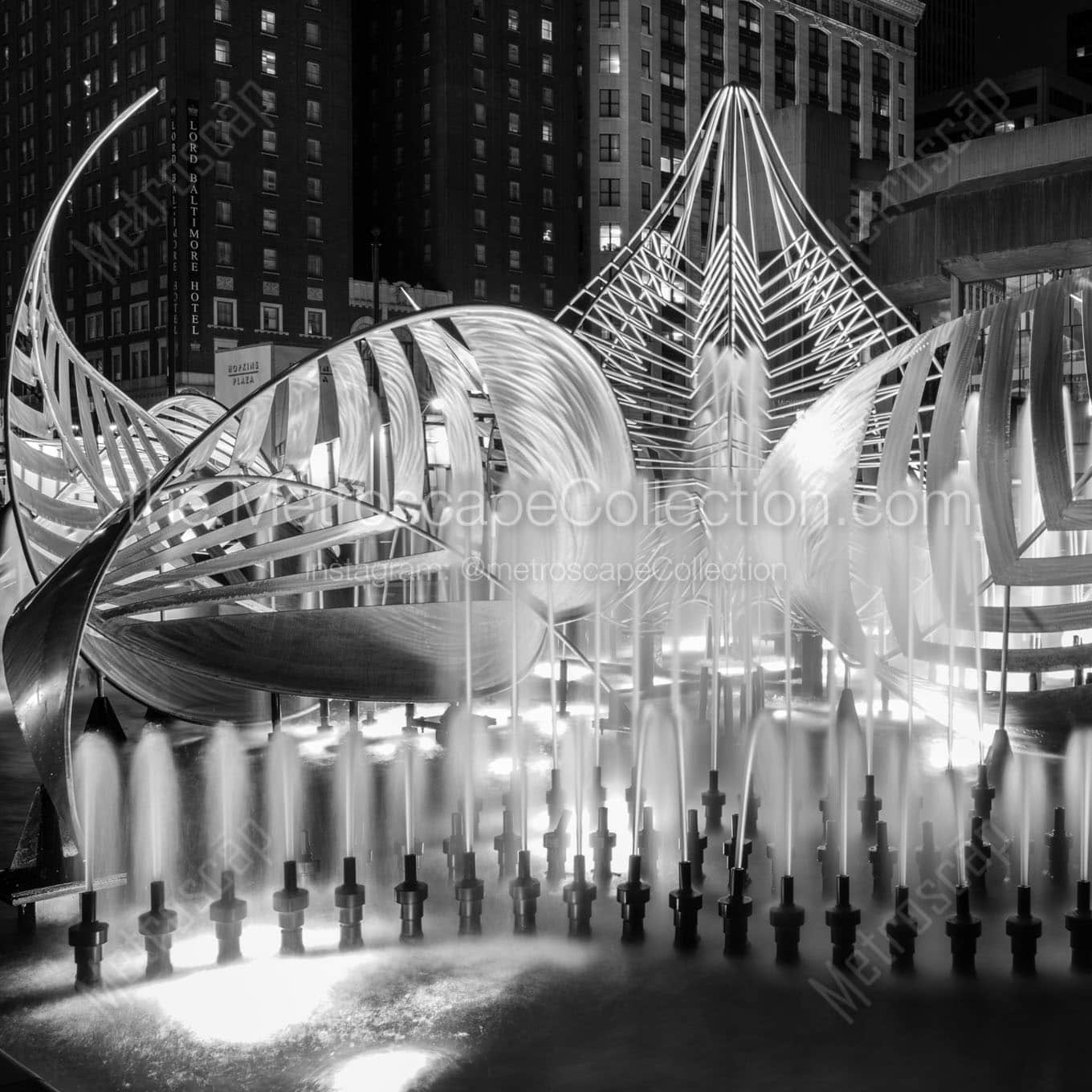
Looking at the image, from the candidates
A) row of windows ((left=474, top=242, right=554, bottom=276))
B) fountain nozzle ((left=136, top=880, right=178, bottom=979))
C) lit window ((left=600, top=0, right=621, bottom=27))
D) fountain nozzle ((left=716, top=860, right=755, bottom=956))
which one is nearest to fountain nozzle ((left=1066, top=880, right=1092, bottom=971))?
fountain nozzle ((left=716, top=860, right=755, bottom=956))

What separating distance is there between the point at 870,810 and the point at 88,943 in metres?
4.82

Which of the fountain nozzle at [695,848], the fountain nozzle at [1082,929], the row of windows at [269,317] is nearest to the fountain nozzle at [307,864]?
the fountain nozzle at [695,848]

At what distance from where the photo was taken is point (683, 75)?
86.0m

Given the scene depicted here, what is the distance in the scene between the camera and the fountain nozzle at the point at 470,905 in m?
7.01

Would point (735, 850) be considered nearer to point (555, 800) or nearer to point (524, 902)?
point (555, 800)

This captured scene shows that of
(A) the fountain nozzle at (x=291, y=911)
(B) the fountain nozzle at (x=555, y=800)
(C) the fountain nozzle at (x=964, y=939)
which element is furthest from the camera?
(B) the fountain nozzle at (x=555, y=800)

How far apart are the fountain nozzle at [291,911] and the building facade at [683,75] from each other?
7808 cm

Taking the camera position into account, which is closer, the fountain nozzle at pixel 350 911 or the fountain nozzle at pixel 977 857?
the fountain nozzle at pixel 350 911

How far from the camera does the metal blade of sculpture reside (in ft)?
28.6

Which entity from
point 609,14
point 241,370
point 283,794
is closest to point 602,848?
point 283,794

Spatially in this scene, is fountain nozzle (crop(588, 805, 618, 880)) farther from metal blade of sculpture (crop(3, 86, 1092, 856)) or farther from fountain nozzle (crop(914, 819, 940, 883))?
metal blade of sculpture (crop(3, 86, 1092, 856))

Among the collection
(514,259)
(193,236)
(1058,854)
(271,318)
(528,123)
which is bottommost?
(1058,854)

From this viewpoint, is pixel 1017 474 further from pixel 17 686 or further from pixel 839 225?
pixel 17 686

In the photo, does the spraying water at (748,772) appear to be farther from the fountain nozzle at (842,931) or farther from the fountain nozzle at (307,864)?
the fountain nozzle at (307,864)
